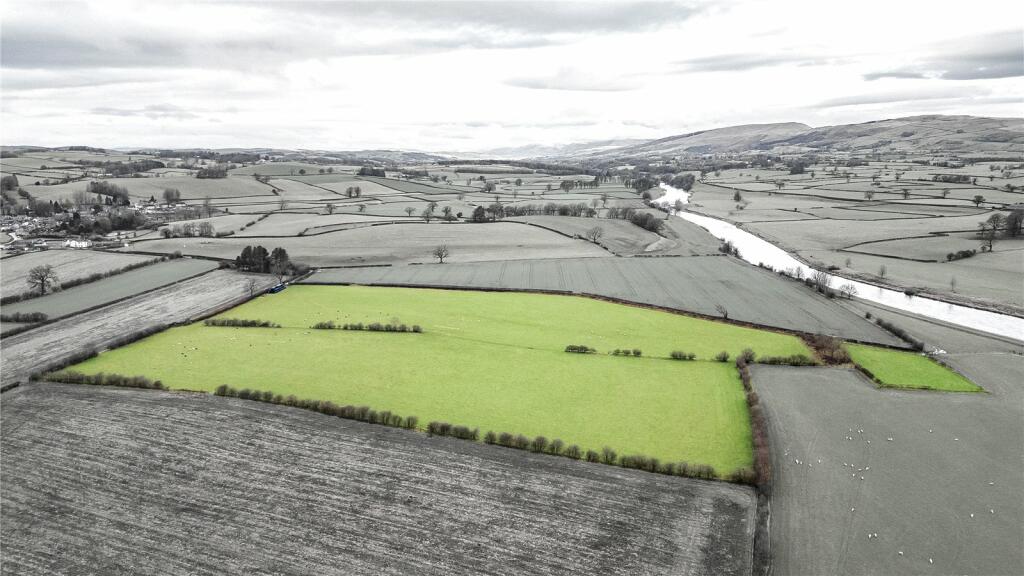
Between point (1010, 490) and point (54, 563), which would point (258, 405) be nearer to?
point (54, 563)

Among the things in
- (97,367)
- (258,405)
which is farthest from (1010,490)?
(97,367)

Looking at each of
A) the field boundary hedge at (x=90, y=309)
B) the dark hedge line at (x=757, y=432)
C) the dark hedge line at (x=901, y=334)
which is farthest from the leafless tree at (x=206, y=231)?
the dark hedge line at (x=901, y=334)

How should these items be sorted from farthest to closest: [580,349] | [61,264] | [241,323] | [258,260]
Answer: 1. [258,260]
2. [61,264]
3. [241,323]
4. [580,349]

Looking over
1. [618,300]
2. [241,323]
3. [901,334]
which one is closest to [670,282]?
[618,300]

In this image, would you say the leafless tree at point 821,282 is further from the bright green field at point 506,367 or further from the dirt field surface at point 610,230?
the dirt field surface at point 610,230

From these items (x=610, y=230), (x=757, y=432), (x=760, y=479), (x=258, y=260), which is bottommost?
(x=760, y=479)

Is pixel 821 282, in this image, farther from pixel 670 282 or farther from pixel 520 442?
pixel 520 442

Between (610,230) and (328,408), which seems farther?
(610,230)
